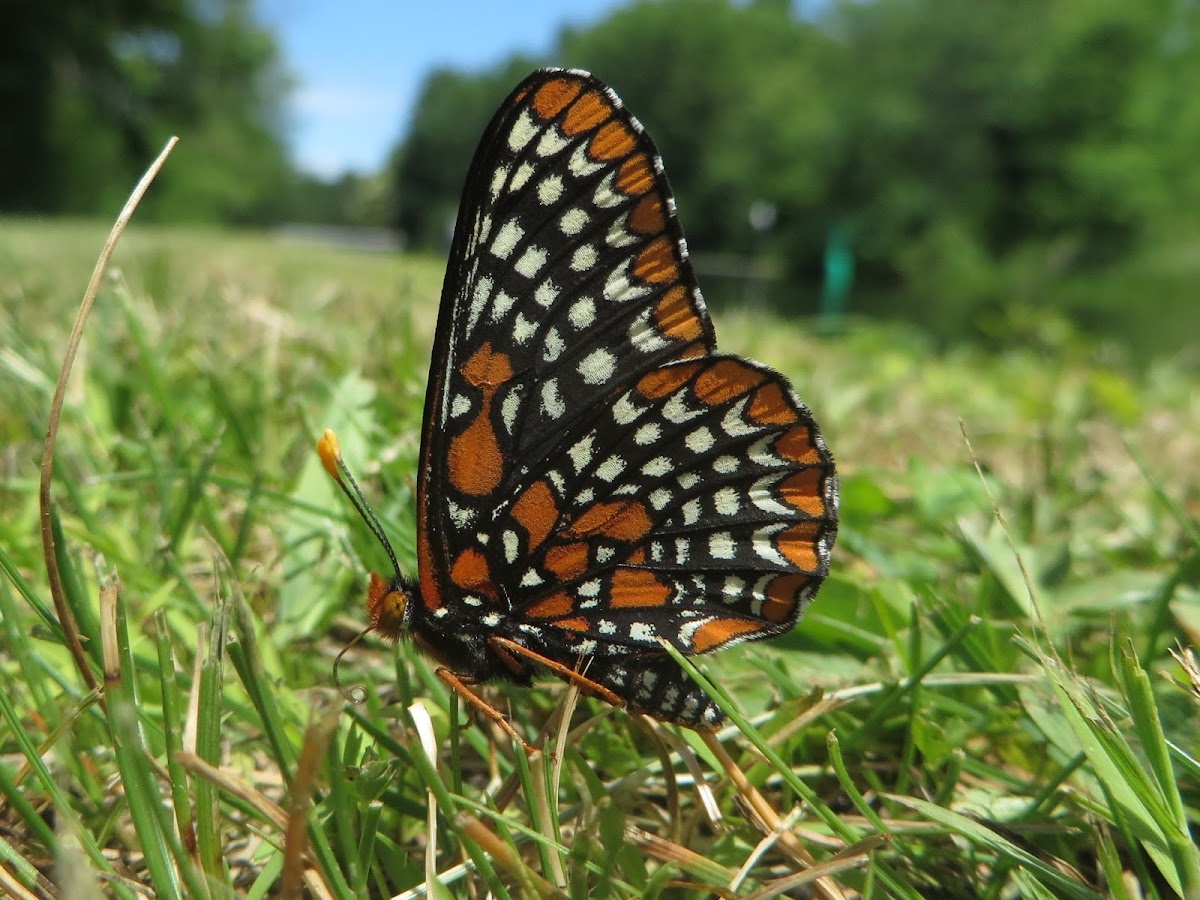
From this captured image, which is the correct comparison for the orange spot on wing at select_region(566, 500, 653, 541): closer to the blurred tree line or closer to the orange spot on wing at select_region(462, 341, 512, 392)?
the orange spot on wing at select_region(462, 341, 512, 392)

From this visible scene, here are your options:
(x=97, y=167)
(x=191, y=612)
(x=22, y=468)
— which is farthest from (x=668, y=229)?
(x=97, y=167)

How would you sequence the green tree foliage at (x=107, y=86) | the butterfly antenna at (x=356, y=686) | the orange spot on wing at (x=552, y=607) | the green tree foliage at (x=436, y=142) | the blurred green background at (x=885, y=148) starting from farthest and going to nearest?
the green tree foliage at (x=436, y=142)
the blurred green background at (x=885, y=148)
the green tree foliage at (x=107, y=86)
the orange spot on wing at (x=552, y=607)
the butterfly antenna at (x=356, y=686)

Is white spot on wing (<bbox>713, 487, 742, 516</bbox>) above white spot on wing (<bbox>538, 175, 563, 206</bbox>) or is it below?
below

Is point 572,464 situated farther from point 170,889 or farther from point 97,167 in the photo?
point 97,167

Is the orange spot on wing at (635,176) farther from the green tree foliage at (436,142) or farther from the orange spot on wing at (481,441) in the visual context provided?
the green tree foliage at (436,142)

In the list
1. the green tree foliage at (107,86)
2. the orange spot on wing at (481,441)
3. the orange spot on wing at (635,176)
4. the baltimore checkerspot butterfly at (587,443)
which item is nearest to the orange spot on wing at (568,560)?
the baltimore checkerspot butterfly at (587,443)

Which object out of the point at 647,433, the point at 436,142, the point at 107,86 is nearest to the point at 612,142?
the point at 647,433

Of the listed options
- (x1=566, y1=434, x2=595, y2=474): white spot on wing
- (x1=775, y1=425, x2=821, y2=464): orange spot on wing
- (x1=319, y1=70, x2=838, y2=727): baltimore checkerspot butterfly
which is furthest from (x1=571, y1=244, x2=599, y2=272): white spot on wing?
(x1=775, y1=425, x2=821, y2=464): orange spot on wing
